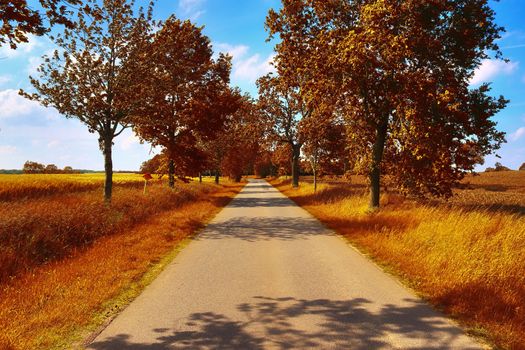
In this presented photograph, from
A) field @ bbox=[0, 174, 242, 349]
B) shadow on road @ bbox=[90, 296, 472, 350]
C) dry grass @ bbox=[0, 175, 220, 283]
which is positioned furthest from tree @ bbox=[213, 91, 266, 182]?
shadow on road @ bbox=[90, 296, 472, 350]

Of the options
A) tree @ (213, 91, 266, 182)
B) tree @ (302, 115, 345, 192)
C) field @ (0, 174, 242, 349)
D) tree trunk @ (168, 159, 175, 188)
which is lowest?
field @ (0, 174, 242, 349)

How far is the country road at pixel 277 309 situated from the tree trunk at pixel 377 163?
7.79m

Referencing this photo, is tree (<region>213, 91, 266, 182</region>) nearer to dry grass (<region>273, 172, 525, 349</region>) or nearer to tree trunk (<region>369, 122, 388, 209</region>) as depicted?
tree trunk (<region>369, 122, 388, 209</region>)

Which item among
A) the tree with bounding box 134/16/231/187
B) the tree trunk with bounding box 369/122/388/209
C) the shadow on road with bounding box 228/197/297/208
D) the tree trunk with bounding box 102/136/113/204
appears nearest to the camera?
the tree trunk with bounding box 369/122/388/209

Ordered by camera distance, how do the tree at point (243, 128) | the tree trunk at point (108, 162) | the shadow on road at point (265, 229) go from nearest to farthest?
the shadow on road at point (265, 229)
the tree trunk at point (108, 162)
the tree at point (243, 128)

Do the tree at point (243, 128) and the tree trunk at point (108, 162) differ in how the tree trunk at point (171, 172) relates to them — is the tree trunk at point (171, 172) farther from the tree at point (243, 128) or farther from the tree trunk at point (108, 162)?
the tree trunk at point (108, 162)

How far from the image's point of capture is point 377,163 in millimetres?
16297

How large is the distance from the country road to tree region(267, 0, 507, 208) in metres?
7.10

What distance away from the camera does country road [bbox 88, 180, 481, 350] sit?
4238 millimetres

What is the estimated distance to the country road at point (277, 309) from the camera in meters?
4.24

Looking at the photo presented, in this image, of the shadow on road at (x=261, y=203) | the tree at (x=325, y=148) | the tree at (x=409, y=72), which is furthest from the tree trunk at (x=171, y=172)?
the tree at (x=409, y=72)

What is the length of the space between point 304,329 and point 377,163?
42.5 ft

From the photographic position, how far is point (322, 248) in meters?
9.55

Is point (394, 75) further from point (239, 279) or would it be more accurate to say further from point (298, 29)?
Result: point (239, 279)
